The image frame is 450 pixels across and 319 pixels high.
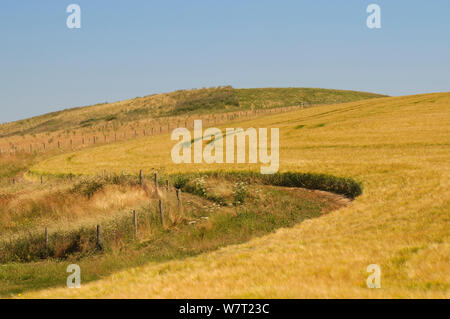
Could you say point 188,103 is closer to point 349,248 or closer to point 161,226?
point 161,226

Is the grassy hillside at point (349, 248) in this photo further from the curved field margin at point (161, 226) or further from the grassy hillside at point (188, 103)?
the grassy hillside at point (188, 103)

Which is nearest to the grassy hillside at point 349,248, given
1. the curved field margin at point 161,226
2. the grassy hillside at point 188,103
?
the curved field margin at point 161,226

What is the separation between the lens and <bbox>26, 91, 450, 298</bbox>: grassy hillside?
11.1 m

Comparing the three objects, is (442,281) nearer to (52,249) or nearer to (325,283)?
(325,283)

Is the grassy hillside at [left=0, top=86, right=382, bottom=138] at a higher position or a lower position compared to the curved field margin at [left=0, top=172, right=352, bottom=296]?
higher

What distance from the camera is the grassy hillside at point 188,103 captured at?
10518 centimetres

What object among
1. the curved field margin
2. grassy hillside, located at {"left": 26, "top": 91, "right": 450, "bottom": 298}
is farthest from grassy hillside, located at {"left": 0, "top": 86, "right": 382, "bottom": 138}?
the curved field margin

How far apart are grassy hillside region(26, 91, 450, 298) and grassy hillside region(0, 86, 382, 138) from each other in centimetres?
6956

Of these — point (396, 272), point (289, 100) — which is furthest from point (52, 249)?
point (289, 100)

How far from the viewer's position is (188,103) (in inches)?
4439

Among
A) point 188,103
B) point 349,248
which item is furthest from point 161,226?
point 188,103

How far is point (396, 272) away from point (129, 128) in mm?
76778

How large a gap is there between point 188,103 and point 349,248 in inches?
3947

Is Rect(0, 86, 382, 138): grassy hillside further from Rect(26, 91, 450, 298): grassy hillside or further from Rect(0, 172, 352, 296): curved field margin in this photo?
Rect(0, 172, 352, 296): curved field margin
